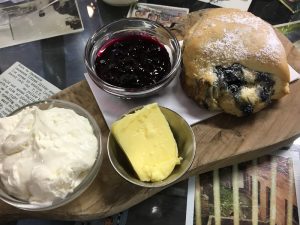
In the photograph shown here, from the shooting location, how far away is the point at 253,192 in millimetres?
960

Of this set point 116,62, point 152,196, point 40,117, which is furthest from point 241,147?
point 40,117

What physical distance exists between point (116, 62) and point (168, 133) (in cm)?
24

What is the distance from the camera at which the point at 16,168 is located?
0.76m

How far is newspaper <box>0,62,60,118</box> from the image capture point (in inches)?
44.3

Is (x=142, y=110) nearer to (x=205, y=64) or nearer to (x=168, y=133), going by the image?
(x=168, y=133)

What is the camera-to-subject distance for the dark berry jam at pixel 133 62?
917 millimetres

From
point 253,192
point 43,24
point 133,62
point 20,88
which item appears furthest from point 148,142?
point 43,24

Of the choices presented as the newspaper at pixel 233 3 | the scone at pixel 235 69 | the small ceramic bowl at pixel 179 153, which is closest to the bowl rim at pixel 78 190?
the small ceramic bowl at pixel 179 153

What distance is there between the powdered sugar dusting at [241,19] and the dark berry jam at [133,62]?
0.57 ft

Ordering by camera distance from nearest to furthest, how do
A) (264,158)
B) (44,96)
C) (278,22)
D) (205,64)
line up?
(205,64) < (264,158) < (44,96) < (278,22)

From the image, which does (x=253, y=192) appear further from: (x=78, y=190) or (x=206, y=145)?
(x=78, y=190)

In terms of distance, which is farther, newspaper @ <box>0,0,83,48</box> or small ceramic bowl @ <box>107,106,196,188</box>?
newspaper @ <box>0,0,83,48</box>

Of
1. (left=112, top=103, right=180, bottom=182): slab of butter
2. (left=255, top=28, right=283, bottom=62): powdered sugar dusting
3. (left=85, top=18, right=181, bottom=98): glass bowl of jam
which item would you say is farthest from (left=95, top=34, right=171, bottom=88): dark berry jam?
(left=255, top=28, right=283, bottom=62): powdered sugar dusting

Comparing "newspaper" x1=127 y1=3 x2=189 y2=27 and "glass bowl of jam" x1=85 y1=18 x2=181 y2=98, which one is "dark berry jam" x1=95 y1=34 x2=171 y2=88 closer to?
"glass bowl of jam" x1=85 y1=18 x2=181 y2=98
